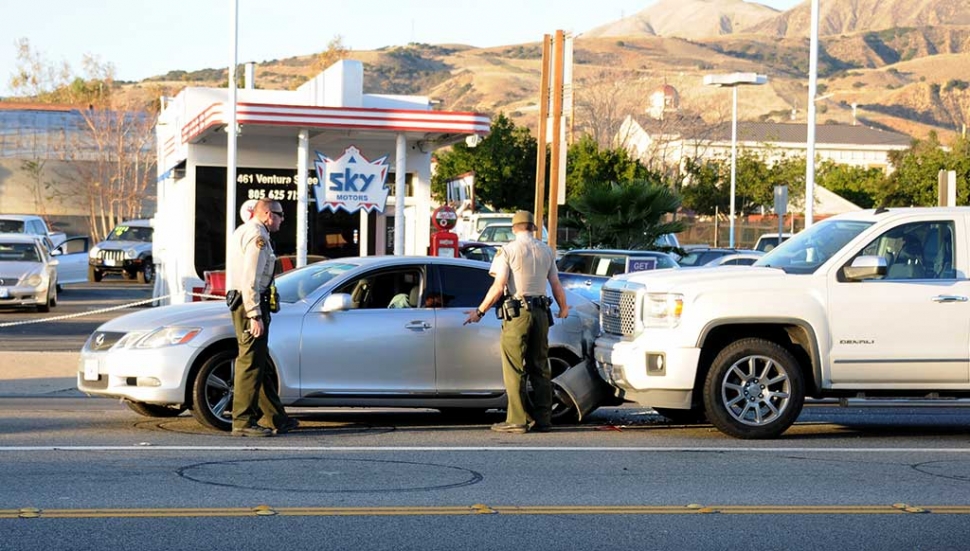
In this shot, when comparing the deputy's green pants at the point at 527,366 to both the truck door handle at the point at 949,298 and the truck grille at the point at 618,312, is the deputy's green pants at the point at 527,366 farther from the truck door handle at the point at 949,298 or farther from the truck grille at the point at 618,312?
the truck door handle at the point at 949,298

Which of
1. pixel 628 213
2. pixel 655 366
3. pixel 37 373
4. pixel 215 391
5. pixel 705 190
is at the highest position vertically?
pixel 705 190

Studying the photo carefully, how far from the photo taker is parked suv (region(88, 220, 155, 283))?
43.3 meters

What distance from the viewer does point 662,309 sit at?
37.7ft

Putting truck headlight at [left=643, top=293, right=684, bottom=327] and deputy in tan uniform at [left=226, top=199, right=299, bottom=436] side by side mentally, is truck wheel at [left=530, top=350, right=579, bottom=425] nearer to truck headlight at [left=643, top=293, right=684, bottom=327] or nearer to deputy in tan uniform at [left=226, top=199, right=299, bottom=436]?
truck headlight at [left=643, top=293, right=684, bottom=327]

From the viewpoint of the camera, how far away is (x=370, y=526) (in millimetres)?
7617

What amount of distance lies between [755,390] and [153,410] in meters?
5.18

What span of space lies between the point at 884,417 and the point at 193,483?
24.9ft

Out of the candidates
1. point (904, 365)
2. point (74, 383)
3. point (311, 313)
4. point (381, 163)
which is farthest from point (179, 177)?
point (904, 365)

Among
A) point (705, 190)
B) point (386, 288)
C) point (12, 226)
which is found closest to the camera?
point (386, 288)

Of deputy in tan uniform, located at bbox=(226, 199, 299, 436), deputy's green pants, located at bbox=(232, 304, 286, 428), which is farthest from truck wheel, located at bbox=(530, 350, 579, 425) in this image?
deputy's green pants, located at bbox=(232, 304, 286, 428)

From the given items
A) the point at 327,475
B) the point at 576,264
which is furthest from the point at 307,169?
the point at 327,475

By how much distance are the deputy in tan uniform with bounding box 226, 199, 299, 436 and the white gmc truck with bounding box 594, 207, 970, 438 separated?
112 inches

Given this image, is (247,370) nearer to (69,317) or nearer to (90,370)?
(90,370)

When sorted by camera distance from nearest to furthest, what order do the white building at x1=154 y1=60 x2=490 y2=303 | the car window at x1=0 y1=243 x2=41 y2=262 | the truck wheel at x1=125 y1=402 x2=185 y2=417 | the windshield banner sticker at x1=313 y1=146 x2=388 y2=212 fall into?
the truck wheel at x1=125 y1=402 x2=185 y2=417 < the windshield banner sticker at x1=313 y1=146 x2=388 y2=212 < the white building at x1=154 y1=60 x2=490 y2=303 < the car window at x1=0 y1=243 x2=41 y2=262
